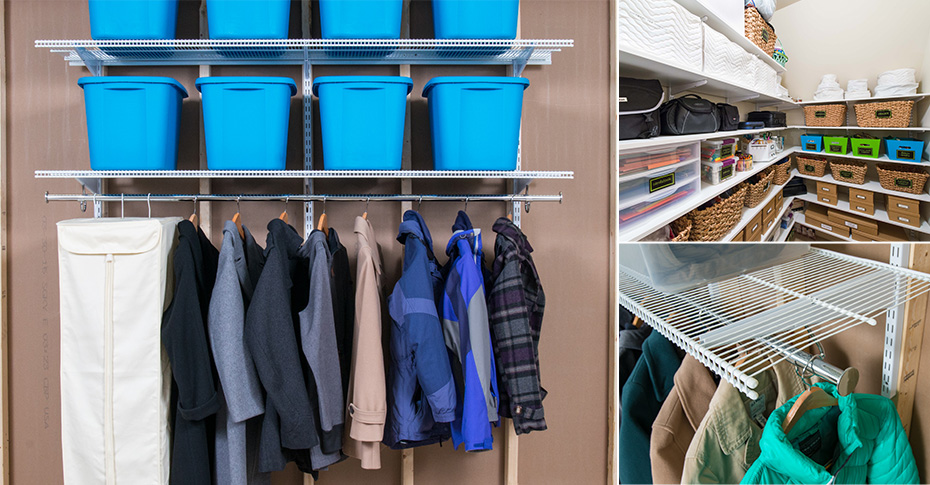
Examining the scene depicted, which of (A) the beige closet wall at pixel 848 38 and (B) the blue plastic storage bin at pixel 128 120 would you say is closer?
(A) the beige closet wall at pixel 848 38

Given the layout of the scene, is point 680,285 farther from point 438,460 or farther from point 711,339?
point 438,460

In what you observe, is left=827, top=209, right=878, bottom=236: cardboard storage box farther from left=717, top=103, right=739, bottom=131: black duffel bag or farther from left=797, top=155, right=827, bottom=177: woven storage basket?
left=717, top=103, right=739, bottom=131: black duffel bag

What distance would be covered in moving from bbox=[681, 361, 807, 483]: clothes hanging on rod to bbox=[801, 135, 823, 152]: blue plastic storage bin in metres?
0.65

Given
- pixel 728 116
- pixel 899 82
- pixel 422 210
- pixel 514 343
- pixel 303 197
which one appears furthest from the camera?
pixel 422 210

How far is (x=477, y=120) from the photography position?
6.18ft

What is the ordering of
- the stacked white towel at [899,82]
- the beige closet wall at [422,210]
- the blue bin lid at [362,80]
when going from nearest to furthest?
1. the stacked white towel at [899,82]
2. the blue bin lid at [362,80]
3. the beige closet wall at [422,210]

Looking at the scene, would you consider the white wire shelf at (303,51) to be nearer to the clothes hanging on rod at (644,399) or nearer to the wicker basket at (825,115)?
the wicker basket at (825,115)

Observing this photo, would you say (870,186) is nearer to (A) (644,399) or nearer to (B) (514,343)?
(A) (644,399)

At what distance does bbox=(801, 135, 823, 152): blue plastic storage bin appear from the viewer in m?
1.42

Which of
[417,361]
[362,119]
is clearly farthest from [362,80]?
[417,361]

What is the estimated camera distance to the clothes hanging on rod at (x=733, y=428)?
1.63 m

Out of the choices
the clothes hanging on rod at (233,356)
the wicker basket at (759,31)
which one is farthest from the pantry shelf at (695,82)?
the clothes hanging on rod at (233,356)

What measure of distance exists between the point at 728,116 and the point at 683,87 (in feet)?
0.45

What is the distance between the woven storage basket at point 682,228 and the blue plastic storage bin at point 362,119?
0.90 meters
